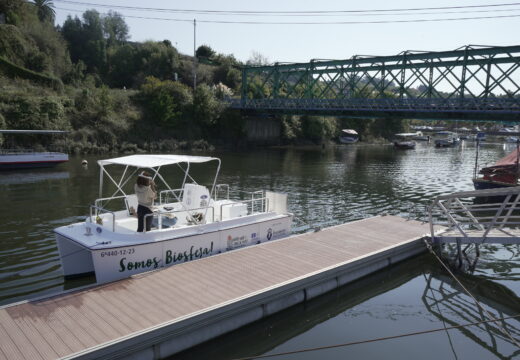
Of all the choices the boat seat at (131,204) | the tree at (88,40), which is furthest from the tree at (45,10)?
the boat seat at (131,204)

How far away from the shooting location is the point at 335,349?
32.1 feet

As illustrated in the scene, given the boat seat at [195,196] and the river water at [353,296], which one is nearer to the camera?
the river water at [353,296]

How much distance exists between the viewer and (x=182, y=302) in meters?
9.77

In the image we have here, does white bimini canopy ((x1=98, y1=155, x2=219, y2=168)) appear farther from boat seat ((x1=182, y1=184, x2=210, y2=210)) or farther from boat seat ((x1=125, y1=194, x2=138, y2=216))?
boat seat ((x1=125, y1=194, x2=138, y2=216))

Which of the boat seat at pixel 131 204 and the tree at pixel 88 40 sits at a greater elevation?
the tree at pixel 88 40

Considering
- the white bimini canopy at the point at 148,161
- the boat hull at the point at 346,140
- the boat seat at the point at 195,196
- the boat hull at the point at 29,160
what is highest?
the white bimini canopy at the point at 148,161

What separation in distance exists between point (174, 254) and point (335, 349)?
5.23m

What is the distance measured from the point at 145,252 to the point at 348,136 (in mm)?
76845

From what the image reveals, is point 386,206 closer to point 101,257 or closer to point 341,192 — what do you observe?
point 341,192

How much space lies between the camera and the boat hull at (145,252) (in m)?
11.1

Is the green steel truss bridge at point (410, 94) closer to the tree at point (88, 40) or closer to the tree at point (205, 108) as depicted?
the tree at point (205, 108)

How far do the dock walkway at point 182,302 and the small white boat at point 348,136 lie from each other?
7020 cm

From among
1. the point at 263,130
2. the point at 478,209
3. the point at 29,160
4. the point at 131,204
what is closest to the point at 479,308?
the point at 478,209

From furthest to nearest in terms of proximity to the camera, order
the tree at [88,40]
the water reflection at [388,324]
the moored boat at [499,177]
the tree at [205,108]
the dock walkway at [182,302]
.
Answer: the tree at [88,40]
the tree at [205,108]
the moored boat at [499,177]
the water reflection at [388,324]
the dock walkway at [182,302]
